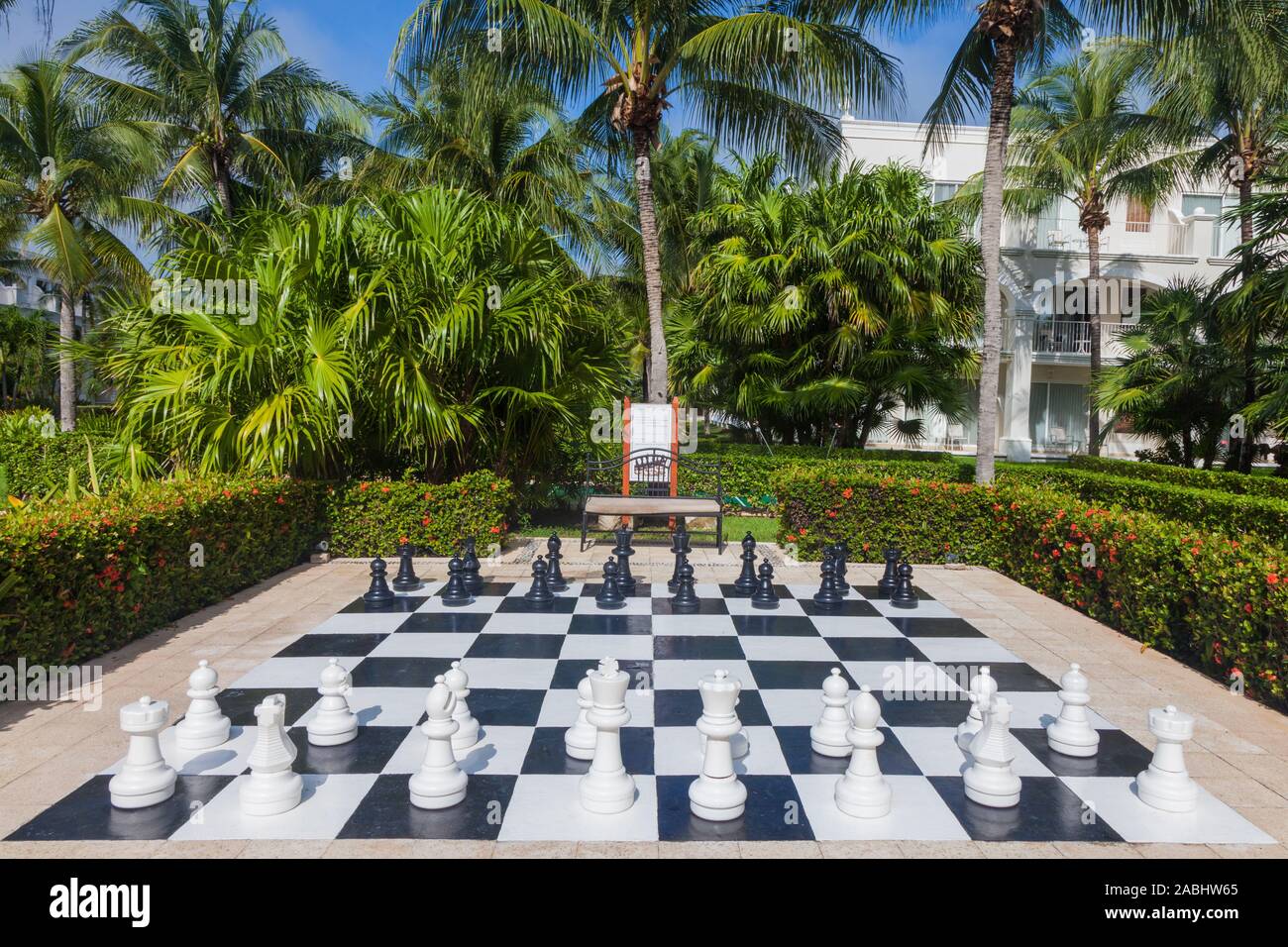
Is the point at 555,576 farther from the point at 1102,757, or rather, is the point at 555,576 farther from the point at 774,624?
the point at 1102,757

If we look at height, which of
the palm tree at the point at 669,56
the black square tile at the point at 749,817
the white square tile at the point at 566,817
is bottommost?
the black square tile at the point at 749,817

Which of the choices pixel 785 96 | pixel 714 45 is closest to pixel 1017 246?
pixel 785 96

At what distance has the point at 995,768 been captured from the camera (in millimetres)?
3256

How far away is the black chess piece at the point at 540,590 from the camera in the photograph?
6.31 metres

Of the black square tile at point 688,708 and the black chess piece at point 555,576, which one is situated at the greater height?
the black chess piece at point 555,576

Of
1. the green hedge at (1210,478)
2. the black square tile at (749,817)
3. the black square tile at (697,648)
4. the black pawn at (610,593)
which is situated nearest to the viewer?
the black square tile at (749,817)

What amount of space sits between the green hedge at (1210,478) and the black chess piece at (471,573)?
899 centimetres

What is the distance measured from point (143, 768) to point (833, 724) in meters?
3.01

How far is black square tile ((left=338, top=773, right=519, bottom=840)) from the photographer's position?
2.96 m

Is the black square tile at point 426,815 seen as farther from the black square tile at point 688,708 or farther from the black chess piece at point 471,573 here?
the black chess piece at point 471,573

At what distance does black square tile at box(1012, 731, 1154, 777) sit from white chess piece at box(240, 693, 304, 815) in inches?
131

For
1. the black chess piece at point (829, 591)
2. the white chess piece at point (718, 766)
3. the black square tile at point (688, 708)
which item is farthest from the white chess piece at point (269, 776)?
the black chess piece at point (829, 591)

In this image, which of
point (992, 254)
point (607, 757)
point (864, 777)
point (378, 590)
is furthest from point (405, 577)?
point (992, 254)

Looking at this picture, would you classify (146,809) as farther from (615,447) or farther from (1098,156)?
(1098,156)
